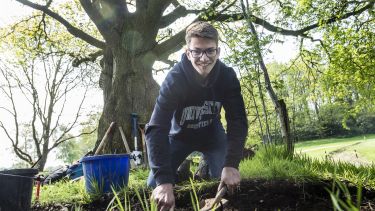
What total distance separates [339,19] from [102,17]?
21.0 feet

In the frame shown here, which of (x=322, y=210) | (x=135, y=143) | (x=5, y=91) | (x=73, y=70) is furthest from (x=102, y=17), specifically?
(x=5, y=91)

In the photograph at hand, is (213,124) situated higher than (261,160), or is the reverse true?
(213,124)

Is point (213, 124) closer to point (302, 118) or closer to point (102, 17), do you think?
point (102, 17)

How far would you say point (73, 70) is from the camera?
19.0 metres

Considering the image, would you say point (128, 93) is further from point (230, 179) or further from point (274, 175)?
point (230, 179)

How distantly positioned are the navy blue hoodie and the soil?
59 centimetres

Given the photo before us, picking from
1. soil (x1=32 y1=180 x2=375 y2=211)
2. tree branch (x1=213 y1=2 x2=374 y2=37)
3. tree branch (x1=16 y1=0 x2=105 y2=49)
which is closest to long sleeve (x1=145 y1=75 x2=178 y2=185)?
soil (x1=32 y1=180 x2=375 y2=211)

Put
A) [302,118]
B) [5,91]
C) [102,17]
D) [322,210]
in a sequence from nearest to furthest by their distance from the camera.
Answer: [322,210] < [102,17] < [5,91] < [302,118]

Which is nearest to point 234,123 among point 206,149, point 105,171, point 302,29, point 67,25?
point 206,149

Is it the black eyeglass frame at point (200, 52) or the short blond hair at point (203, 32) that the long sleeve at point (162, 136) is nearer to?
the black eyeglass frame at point (200, 52)

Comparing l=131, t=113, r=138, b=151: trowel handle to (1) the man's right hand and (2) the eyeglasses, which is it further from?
(1) the man's right hand

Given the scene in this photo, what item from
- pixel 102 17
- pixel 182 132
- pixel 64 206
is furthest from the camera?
pixel 102 17

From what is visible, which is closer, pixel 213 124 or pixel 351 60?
Answer: pixel 213 124

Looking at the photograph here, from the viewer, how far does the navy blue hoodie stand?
2.22 m
